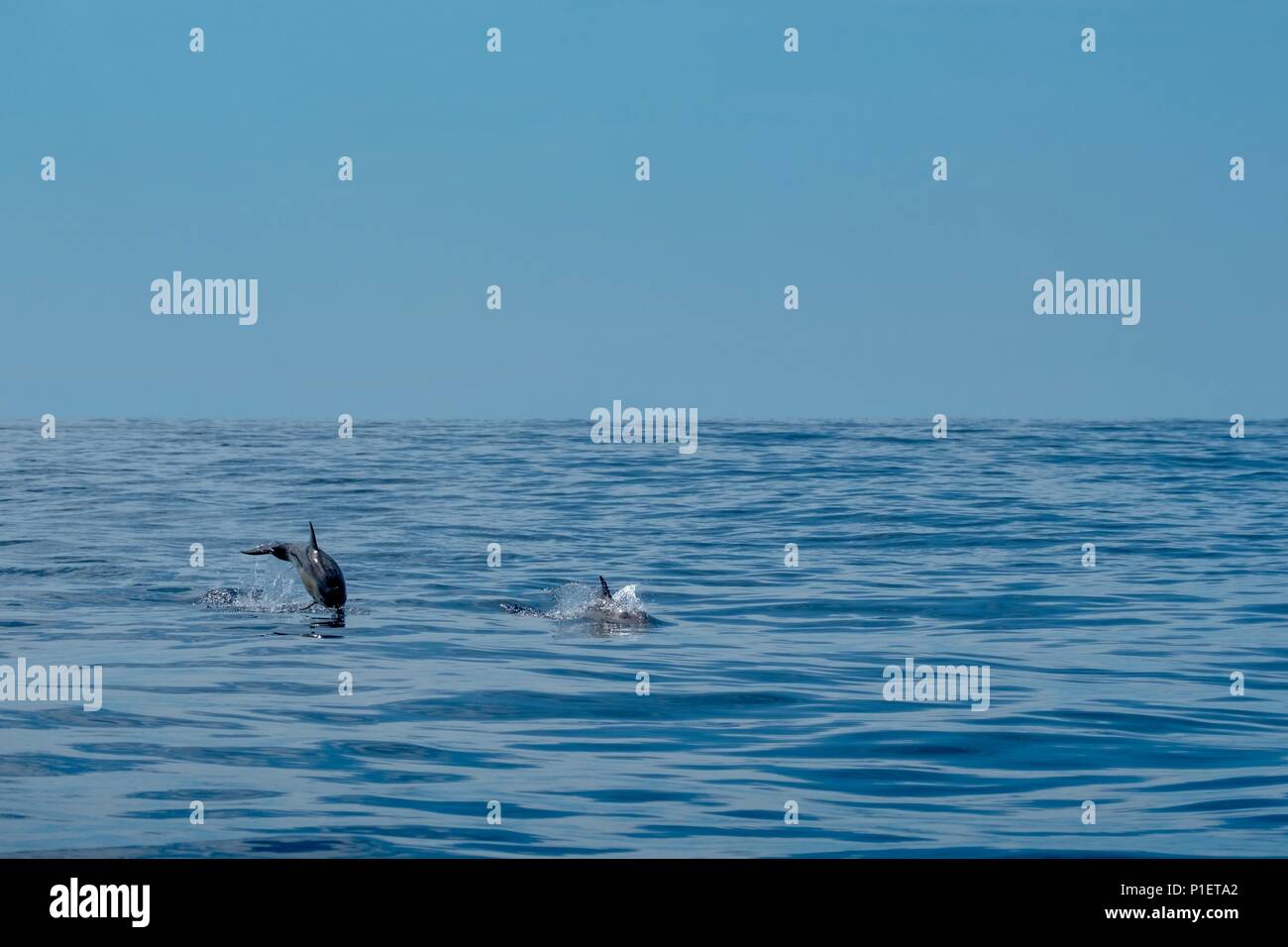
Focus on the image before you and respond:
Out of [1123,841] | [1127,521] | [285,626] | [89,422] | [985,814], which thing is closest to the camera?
[1123,841]

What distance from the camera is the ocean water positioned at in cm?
998

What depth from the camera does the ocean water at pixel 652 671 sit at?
998 cm

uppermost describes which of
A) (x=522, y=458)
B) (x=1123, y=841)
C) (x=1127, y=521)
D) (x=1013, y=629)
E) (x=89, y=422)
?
(x=89, y=422)

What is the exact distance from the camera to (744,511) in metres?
33.0

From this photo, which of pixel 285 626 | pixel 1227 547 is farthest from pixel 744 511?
pixel 285 626

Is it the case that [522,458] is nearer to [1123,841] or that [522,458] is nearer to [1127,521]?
[1127,521]

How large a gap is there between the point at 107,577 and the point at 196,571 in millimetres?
1438

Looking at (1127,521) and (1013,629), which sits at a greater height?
(1127,521)

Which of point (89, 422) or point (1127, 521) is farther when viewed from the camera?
point (89, 422)
